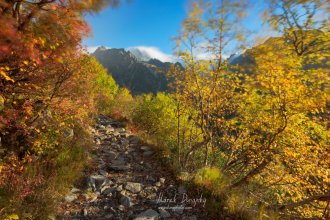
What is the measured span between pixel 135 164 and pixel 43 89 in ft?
12.0

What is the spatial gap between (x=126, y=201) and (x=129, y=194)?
0.38 meters

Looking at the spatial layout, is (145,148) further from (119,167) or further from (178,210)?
(178,210)

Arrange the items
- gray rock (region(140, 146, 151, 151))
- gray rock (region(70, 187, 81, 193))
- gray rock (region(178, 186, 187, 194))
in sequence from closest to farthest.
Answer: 1. gray rock (region(70, 187, 81, 193))
2. gray rock (region(178, 186, 187, 194))
3. gray rock (region(140, 146, 151, 151))

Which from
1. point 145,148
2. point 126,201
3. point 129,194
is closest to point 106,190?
point 129,194

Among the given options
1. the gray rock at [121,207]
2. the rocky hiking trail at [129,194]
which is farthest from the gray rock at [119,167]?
the gray rock at [121,207]

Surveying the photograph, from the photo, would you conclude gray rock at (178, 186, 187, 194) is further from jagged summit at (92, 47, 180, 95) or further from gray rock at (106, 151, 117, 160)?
jagged summit at (92, 47, 180, 95)

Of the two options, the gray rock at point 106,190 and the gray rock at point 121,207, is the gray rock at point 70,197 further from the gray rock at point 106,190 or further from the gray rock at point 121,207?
the gray rock at point 121,207

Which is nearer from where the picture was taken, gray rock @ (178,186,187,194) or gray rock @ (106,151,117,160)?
gray rock @ (178,186,187,194)

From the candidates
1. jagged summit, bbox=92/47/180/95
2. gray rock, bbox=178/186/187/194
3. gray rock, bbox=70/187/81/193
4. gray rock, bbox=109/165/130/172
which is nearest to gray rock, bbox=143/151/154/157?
gray rock, bbox=109/165/130/172

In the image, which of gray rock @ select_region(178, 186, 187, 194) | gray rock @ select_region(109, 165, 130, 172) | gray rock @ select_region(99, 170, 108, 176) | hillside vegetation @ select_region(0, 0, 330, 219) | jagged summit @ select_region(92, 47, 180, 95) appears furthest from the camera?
jagged summit @ select_region(92, 47, 180, 95)

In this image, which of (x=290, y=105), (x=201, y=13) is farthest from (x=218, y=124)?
(x=201, y=13)

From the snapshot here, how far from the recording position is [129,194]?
5.36 m

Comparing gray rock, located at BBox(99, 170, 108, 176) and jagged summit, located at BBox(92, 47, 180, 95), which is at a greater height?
jagged summit, located at BBox(92, 47, 180, 95)

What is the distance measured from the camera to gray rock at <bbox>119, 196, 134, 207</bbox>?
Result: 491 centimetres
